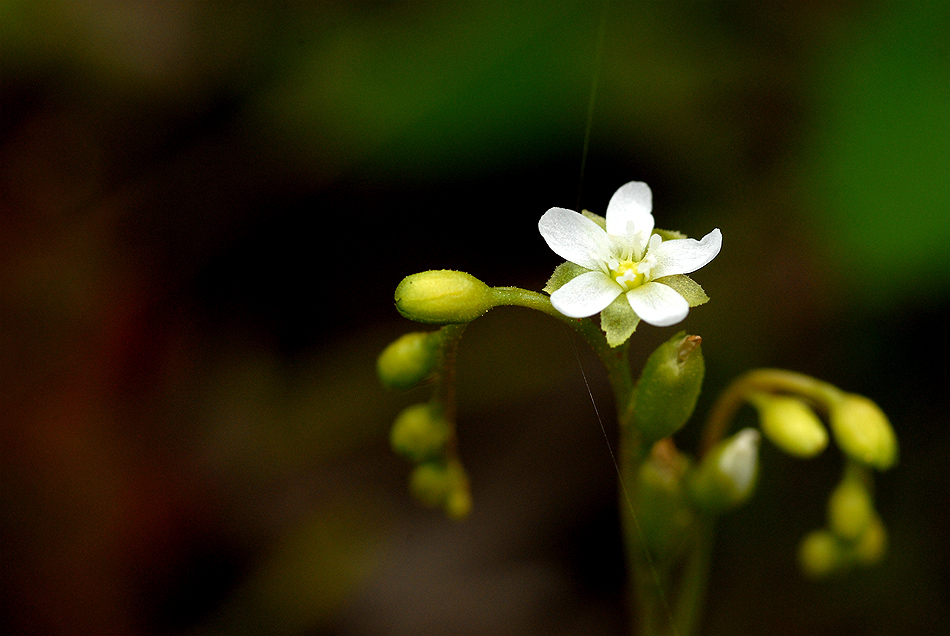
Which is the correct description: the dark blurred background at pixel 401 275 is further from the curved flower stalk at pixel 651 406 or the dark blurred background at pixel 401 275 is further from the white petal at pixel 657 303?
the white petal at pixel 657 303

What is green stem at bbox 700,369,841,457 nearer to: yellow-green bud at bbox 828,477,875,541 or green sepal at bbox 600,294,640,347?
yellow-green bud at bbox 828,477,875,541

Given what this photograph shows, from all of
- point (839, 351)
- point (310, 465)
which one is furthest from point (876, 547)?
point (310, 465)

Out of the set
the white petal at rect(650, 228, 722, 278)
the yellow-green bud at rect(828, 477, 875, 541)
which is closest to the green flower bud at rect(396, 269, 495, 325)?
the white petal at rect(650, 228, 722, 278)

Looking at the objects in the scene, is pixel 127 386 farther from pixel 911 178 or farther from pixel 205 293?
pixel 911 178

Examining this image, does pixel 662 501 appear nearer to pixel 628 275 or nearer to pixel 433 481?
pixel 433 481

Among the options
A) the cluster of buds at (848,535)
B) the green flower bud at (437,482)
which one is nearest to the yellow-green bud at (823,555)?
the cluster of buds at (848,535)

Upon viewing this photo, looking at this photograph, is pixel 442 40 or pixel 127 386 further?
pixel 442 40

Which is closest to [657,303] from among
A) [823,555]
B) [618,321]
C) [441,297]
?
[618,321]
